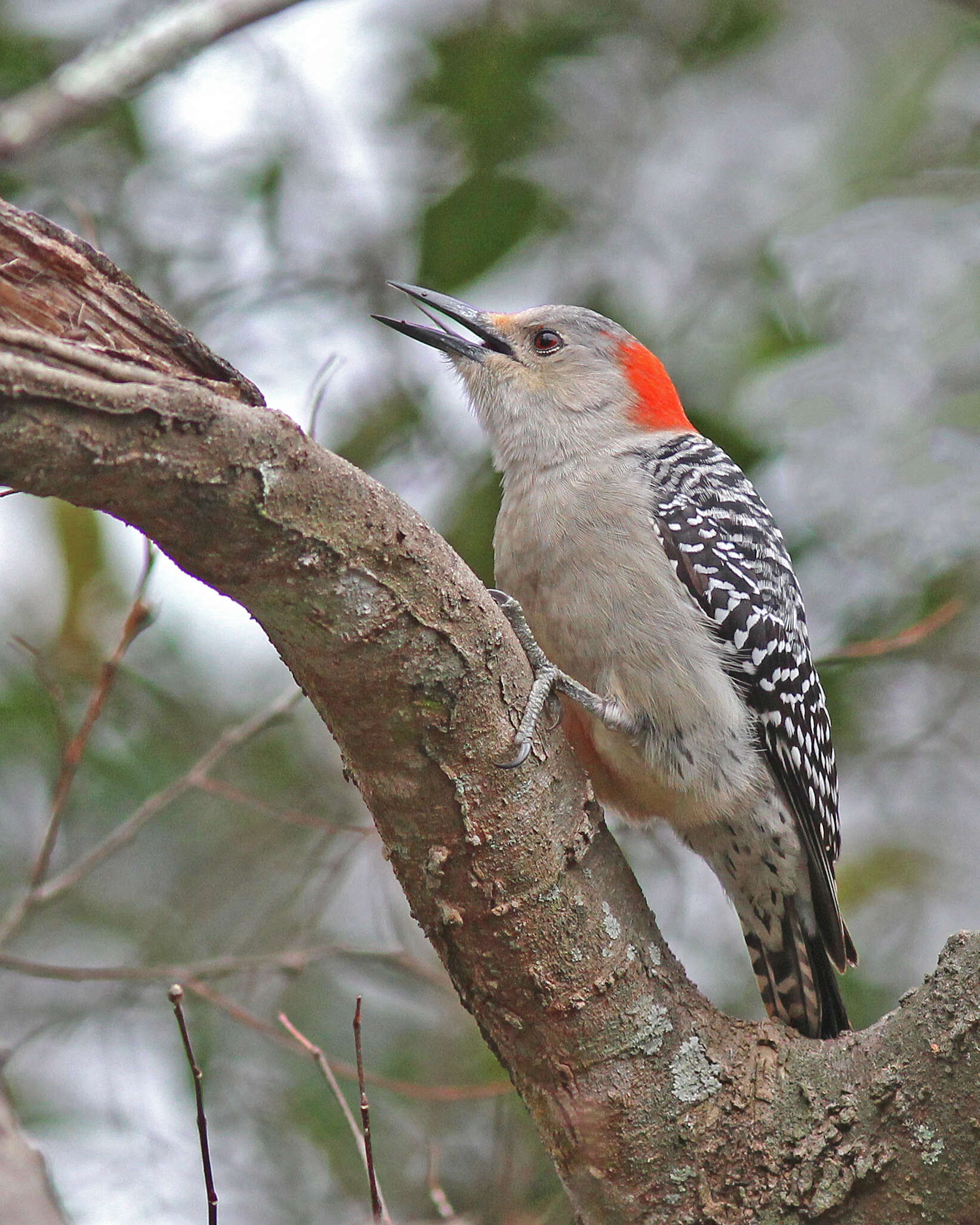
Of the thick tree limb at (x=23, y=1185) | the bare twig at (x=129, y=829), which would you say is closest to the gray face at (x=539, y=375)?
the bare twig at (x=129, y=829)

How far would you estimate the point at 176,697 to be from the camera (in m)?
6.42

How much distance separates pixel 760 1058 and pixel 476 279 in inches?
Answer: 153

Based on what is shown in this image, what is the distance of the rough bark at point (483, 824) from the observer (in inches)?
96.6

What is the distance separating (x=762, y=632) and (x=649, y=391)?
1.21 meters

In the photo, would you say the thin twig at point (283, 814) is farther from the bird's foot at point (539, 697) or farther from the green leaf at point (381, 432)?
the green leaf at point (381, 432)

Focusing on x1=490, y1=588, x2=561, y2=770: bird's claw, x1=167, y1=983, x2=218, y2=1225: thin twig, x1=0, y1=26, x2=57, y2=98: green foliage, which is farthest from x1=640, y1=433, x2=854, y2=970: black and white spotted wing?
x1=0, y1=26, x2=57, y2=98: green foliage

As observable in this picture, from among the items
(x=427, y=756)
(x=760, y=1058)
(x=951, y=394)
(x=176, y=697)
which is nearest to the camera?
(x=427, y=756)

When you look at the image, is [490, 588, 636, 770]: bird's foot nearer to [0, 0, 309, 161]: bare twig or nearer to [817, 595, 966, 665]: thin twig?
[817, 595, 966, 665]: thin twig

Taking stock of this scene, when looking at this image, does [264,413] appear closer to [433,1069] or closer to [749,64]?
[433,1069]

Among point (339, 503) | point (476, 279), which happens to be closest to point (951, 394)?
point (476, 279)

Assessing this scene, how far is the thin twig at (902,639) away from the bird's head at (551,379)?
3.79 feet

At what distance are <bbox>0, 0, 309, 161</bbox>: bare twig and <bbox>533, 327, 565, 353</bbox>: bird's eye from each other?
160 centimetres

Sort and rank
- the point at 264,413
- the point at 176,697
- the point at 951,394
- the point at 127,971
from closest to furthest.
→ the point at 264,413 < the point at 127,971 < the point at 951,394 < the point at 176,697

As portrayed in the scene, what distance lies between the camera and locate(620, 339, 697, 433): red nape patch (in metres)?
5.13
